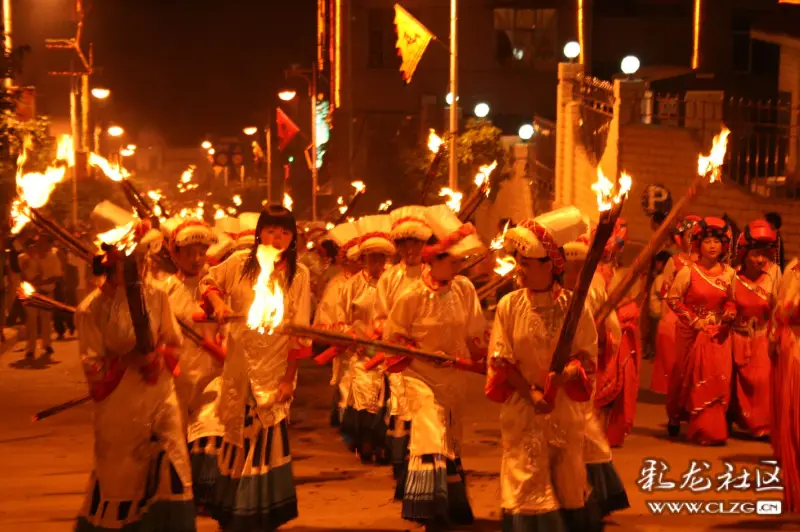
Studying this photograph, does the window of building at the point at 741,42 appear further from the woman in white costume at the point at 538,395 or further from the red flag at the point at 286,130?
the woman in white costume at the point at 538,395

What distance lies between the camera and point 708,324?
12734mm

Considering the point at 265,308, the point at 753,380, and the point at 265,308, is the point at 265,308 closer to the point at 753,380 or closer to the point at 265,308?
the point at 265,308

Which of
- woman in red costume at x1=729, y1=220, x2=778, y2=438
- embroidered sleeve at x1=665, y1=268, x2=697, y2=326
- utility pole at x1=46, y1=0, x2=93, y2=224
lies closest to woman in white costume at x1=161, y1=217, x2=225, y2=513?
embroidered sleeve at x1=665, y1=268, x2=697, y2=326

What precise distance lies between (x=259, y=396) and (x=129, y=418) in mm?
1491

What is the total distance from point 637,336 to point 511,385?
193 inches

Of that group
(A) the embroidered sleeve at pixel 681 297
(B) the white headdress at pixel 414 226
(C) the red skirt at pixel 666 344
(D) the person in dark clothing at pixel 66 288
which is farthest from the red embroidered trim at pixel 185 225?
(D) the person in dark clothing at pixel 66 288

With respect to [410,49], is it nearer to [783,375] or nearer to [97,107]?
[783,375]

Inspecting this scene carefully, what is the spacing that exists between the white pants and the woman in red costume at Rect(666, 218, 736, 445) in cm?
1101

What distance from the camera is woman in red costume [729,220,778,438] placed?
12.2 meters

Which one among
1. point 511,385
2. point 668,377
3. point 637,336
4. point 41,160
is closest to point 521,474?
point 511,385

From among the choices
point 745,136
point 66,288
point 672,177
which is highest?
point 745,136

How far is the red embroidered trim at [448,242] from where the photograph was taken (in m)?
9.38

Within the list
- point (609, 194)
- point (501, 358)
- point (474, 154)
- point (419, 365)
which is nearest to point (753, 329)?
point (419, 365)

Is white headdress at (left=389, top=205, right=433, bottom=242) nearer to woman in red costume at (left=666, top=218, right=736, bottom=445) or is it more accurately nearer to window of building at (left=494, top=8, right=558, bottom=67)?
woman in red costume at (left=666, top=218, right=736, bottom=445)
